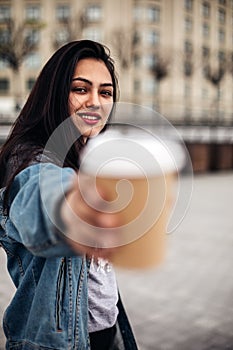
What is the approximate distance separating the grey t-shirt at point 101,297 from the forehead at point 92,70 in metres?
0.48

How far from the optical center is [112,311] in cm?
144

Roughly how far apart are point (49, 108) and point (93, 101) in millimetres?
106

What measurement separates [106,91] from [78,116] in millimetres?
137

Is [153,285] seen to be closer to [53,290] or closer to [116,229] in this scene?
[53,290]

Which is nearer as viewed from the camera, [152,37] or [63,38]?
[63,38]

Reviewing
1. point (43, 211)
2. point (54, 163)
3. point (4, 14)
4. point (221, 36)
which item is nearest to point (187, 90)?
point (221, 36)

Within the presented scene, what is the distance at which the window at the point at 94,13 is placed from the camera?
2178 inches

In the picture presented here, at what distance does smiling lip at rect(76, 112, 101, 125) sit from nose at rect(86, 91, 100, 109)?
0.02 meters

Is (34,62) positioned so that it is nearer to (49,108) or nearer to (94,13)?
→ (94,13)

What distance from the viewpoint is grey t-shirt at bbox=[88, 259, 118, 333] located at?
1365 millimetres

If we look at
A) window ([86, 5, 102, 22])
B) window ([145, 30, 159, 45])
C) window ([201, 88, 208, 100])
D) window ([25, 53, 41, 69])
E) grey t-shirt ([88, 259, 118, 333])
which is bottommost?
grey t-shirt ([88, 259, 118, 333])

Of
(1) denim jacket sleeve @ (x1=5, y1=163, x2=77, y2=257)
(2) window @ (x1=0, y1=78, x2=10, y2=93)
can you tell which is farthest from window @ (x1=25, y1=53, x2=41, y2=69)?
(1) denim jacket sleeve @ (x1=5, y1=163, x2=77, y2=257)

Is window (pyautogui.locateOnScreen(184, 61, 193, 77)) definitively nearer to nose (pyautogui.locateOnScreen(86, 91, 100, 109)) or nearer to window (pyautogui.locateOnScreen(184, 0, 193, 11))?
window (pyautogui.locateOnScreen(184, 0, 193, 11))

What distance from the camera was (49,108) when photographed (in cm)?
116
